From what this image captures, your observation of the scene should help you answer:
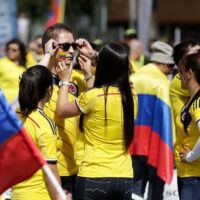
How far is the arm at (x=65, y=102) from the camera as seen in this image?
5.91 m

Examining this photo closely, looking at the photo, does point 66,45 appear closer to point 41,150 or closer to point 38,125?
point 38,125

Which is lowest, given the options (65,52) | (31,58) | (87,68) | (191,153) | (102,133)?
(31,58)

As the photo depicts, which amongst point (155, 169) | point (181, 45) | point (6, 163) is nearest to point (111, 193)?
point (6, 163)

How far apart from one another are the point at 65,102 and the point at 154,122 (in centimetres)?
296

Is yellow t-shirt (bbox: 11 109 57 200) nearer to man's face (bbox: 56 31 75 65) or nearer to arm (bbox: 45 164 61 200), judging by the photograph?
arm (bbox: 45 164 61 200)

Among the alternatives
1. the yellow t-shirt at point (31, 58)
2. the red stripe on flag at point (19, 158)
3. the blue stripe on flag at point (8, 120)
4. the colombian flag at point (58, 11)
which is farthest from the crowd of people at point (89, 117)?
the colombian flag at point (58, 11)

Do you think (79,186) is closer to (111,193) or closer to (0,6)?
(111,193)

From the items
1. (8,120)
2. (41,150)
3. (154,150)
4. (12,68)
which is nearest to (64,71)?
(41,150)

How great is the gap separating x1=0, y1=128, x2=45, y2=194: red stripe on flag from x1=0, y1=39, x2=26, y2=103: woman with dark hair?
24.7ft

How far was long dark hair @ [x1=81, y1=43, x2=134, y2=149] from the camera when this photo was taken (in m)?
5.90

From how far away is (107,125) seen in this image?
5887mm

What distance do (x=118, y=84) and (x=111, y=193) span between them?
0.76m

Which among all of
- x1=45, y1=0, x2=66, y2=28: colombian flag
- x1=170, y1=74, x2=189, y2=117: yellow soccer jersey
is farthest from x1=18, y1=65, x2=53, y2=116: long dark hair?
x1=45, y1=0, x2=66, y2=28: colombian flag

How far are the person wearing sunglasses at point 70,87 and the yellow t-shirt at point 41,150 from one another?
0.59 meters
